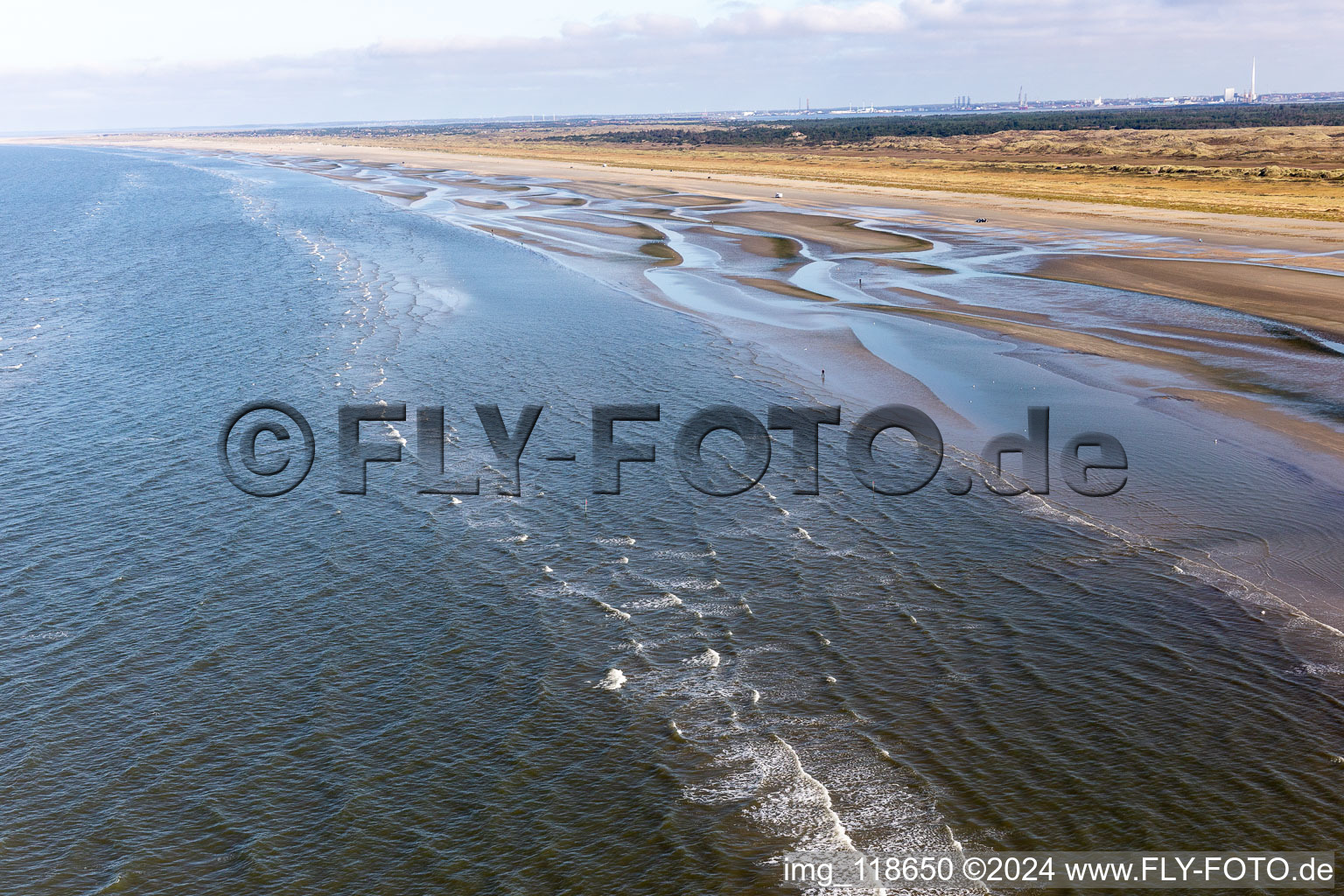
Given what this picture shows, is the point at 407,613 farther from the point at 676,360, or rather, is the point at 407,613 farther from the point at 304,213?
the point at 304,213

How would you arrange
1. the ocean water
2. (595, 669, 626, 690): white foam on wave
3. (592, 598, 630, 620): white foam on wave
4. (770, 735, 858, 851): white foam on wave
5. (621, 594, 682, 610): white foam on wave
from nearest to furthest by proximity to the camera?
(770, 735, 858, 851): white foam on wave < the ocean water < (595, 669, 626, 690): white foam on wave < (592, 598, 630, 620): white foam on wave < (621, 594, 682, 610): white foam on wave

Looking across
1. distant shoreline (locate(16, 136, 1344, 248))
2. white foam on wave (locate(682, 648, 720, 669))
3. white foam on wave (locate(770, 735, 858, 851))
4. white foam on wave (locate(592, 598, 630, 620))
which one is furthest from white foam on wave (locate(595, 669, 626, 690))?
distant shoreline (locate(16, 136, 1344, 248))

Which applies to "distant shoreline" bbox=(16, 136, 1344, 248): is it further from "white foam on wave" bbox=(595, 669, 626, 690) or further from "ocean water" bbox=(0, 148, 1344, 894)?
"white foam on wave" bbox=(595, 669, 626, 690)

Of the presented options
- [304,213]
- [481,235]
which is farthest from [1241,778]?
[304,213]

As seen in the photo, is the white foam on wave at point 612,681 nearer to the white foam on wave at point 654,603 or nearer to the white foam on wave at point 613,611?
the white foam on wave at point 613,611

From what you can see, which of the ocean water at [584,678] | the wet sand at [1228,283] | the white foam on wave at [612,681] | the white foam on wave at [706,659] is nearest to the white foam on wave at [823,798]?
the ocean water at [584,678]

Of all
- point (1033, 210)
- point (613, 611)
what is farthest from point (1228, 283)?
point (613, 611)

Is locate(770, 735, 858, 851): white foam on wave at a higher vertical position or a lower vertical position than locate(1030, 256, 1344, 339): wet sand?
lower

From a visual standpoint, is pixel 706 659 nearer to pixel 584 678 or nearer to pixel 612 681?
pixel 612 681
